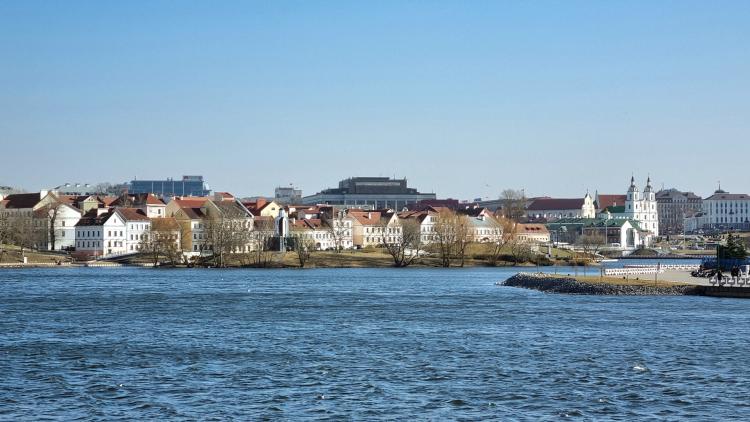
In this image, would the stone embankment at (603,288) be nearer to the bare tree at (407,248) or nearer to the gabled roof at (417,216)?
the bare tree at (407,248)

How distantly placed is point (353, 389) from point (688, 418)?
385 inches

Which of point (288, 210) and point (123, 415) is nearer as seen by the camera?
point (123, 415)

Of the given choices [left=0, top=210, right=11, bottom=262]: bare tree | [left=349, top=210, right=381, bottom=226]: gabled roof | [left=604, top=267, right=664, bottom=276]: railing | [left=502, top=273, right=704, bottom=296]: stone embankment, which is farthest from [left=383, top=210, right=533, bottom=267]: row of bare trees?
[left=502, top=273, right=704, bottom=296]: stone embankment

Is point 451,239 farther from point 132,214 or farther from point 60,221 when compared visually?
point 60,221

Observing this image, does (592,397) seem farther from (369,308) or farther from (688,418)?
(369,308)

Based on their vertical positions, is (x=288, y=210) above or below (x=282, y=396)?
above

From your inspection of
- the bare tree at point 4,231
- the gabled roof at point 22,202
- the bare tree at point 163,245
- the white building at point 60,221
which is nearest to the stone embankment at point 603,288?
the bare tree at point 163,245

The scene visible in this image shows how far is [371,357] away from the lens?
40531 millimetres

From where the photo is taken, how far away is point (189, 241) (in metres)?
140

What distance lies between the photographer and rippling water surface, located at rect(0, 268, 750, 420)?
3078 centimetres

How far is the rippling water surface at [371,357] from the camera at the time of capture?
101 feet

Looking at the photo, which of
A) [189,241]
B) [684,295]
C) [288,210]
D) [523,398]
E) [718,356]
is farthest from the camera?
[288,210]

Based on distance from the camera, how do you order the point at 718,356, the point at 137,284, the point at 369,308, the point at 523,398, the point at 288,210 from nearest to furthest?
the point at 523,398
the point at 718,356
the point at 369,308
the point at 137,284
the point at 288,210

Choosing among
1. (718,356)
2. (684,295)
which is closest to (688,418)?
(718,356)
